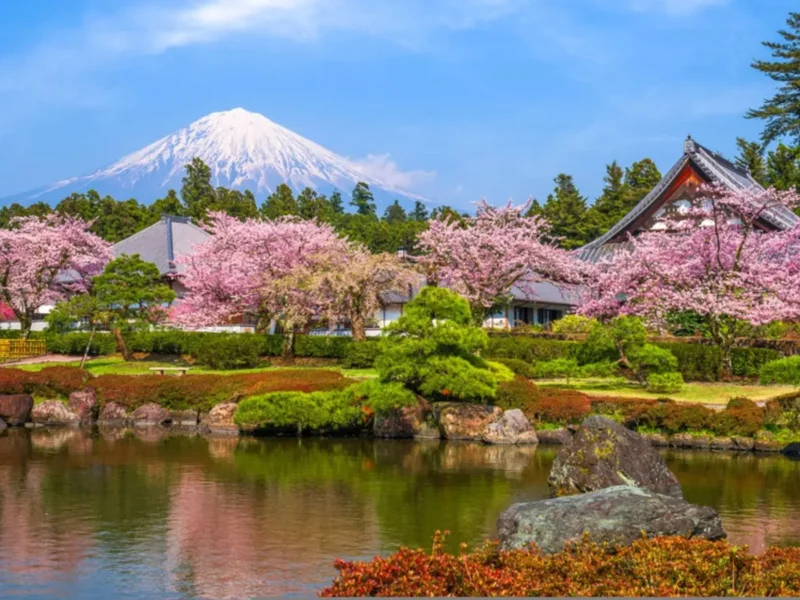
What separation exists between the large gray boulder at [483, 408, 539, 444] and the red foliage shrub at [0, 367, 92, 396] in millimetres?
13099

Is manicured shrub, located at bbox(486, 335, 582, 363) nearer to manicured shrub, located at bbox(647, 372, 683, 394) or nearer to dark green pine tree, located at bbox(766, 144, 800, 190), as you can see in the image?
manicured shrub, located at bbox(647, 372, 683, 394)

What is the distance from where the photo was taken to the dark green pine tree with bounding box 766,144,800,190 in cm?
6294

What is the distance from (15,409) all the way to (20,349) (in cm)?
1534

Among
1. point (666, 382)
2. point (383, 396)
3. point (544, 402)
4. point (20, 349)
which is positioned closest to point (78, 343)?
point (20, 349)

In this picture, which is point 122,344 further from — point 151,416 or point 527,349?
point 527,349

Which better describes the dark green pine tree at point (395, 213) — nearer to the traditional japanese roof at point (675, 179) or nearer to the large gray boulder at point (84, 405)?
the traditional japanese roof at point (675, 179)

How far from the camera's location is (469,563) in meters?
8.71

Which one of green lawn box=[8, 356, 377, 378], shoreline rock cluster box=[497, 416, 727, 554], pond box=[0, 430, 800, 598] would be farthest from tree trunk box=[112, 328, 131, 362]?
shoreline rock cluster box=[497, 416, 727, 554]

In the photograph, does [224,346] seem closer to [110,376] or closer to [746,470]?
[110,376]

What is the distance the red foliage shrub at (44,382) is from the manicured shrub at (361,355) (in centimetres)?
1016

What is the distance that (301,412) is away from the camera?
27266 mm

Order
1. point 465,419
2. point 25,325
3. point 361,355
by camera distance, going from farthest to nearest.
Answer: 1. point 25,325
2. point 361,355
3. point 465,419

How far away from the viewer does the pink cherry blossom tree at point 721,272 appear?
33469 mm

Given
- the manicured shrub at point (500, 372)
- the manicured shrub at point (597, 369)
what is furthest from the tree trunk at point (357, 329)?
the manicured shrub at point (500, 372)
